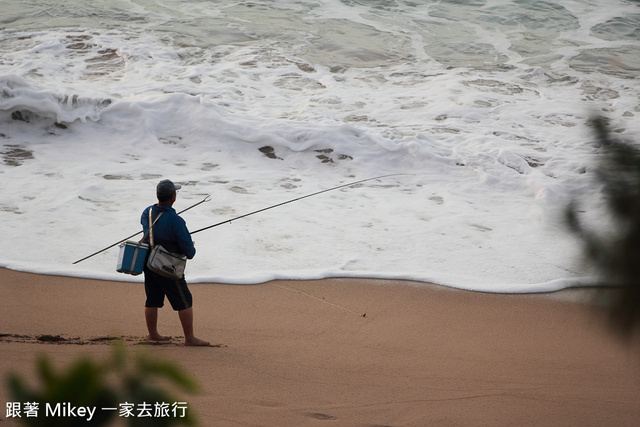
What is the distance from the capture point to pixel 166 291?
4.55m

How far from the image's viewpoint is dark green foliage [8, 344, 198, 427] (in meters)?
0.96

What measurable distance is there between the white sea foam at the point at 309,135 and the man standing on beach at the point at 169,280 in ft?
4.25

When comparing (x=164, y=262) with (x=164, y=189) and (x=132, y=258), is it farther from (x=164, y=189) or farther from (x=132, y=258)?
(x=164, y=189)

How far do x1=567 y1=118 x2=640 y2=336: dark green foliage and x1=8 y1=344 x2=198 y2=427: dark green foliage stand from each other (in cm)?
107

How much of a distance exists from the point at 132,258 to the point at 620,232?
3.60 metres

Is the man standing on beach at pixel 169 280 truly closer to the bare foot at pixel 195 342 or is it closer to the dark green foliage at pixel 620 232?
the bare foot at pixel 195 342

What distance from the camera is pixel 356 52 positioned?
16.3m

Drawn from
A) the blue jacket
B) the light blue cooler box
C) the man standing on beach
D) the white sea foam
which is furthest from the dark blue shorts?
the white sea foam

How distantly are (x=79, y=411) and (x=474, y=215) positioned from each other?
7.52 meters

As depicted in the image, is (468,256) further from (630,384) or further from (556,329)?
(630,384)

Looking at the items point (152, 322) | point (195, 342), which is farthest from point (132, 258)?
point (195, 342)

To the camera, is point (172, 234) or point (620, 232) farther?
point (172, 234)

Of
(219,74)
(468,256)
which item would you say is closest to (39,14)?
(219,74)

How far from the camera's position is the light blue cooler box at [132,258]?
14.4 feet
